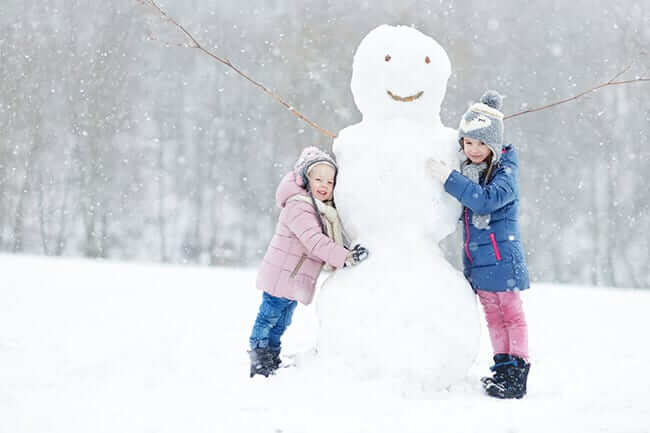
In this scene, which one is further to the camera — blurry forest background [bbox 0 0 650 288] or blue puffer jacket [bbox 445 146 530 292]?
blurry forest background [bbox 0 0 650 288]

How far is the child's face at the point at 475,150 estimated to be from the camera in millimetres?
2990

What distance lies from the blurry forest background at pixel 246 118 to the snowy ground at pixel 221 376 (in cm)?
576

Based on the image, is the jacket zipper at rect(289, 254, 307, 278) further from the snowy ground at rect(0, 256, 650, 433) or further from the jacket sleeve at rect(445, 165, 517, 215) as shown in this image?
the jacket sleeve at rect(445, 165, 517, 215)

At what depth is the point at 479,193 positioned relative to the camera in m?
2.84

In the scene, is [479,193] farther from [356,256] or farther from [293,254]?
[293,254]

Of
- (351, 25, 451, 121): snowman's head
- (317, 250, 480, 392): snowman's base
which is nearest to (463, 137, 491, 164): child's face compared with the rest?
(351, 25, 451, 121): snowman's head

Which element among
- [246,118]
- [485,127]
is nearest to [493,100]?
[485,127]

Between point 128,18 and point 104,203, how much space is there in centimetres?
386

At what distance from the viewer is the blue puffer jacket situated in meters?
2.85

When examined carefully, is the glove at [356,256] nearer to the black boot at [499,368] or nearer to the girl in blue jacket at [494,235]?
the girl in blue jacket at [494,235]

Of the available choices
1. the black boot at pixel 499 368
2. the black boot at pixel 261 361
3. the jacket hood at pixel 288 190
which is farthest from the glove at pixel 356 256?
the black boot at pixel 499 368

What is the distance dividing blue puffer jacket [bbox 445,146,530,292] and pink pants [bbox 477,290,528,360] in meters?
0.08

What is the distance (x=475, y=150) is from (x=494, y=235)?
1.45 ft

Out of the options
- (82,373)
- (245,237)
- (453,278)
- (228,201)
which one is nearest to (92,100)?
(228,201)
